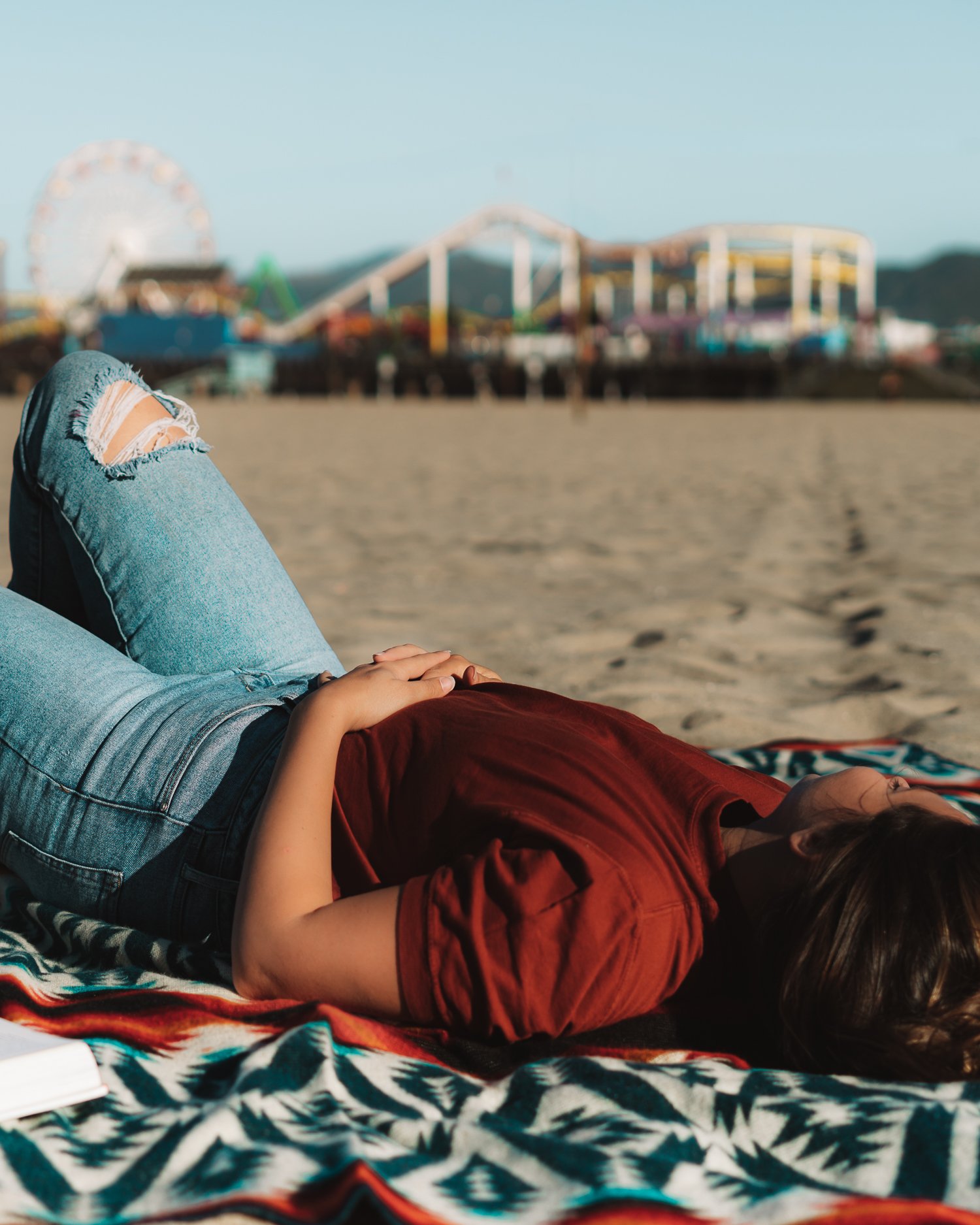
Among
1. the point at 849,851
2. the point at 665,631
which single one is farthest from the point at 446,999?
the point at 665,631

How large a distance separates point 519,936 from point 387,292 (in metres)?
59.5

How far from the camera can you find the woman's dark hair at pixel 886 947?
1210 millimetres

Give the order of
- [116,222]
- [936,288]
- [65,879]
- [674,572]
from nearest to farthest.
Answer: [65,879], [674,572], [116,222], [936,288]

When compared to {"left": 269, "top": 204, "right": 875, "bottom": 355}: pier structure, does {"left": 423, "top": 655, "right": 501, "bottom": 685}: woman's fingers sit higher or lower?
lower

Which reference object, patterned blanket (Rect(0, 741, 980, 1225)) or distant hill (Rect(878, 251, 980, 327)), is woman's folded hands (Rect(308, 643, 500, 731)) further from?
distant hill (Rect(878, 251, 980, 327))

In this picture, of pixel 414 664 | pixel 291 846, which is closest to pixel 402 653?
pixel 414 664

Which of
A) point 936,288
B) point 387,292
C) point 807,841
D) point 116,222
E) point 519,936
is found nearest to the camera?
point 519,936

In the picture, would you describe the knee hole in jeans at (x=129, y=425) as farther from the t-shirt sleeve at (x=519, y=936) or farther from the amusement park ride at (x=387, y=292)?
the amusement park ride at (x=387, y=292)

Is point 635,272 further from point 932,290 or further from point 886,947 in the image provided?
point 932,290

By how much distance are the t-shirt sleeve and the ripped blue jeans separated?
A: 299mm

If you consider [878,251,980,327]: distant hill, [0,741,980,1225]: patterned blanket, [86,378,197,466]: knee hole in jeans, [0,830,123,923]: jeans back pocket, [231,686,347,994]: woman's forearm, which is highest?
[878,251,980,327]: distant hill

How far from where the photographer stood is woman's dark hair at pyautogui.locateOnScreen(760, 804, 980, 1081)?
47.6 inches

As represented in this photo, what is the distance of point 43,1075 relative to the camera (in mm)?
1240

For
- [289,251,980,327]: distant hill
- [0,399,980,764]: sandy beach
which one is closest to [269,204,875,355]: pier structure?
[0,399,980,764]: sandy beach
